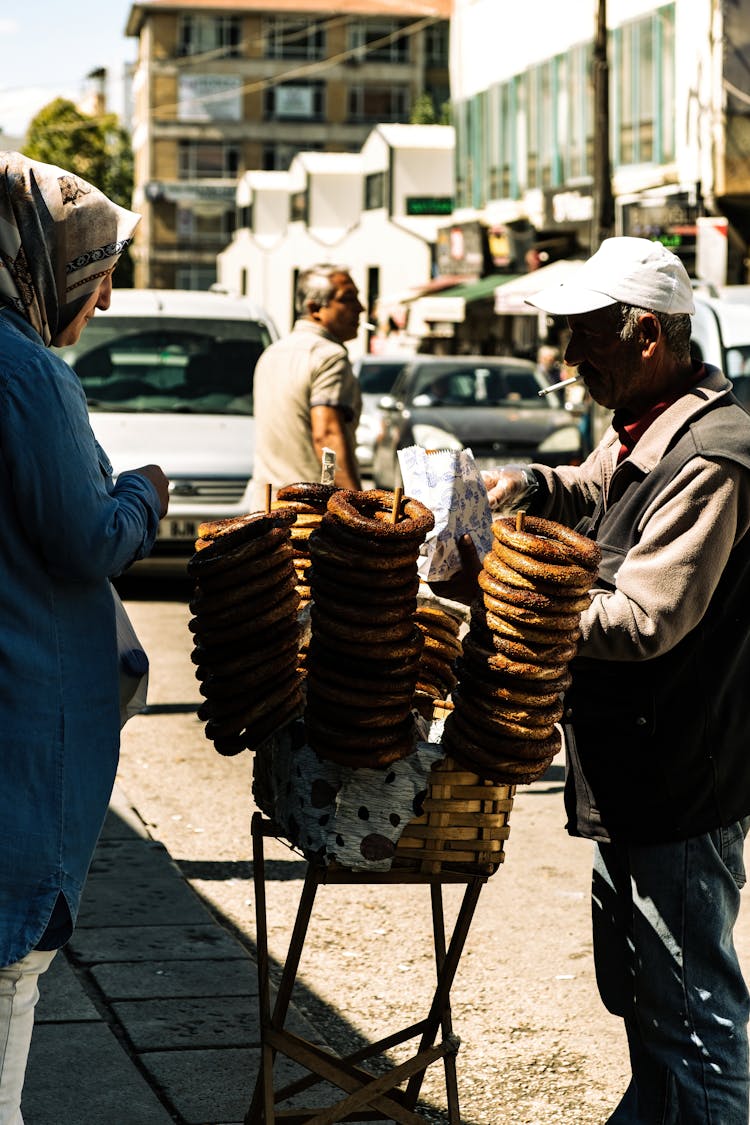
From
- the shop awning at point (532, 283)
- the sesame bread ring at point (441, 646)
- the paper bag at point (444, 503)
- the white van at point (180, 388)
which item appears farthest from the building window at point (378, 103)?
the paper bag at point (444, 503)

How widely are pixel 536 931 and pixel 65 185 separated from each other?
3417 mm

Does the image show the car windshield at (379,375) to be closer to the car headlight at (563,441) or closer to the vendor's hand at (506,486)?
the car headlight at (563,441)

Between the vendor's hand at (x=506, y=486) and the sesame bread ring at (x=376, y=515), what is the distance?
15.2 inches

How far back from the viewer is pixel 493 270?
41594mm

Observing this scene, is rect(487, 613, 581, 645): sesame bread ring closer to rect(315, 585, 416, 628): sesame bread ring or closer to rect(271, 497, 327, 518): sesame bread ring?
rect(315, 585, 416, 628): sesame bread ring

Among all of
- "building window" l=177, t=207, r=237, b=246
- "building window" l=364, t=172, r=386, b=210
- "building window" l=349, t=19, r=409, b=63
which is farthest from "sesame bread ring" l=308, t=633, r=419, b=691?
"building window" l=349, t=19, r=409, b=63

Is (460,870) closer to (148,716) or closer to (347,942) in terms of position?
(347,942)

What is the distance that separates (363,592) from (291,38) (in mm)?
91590

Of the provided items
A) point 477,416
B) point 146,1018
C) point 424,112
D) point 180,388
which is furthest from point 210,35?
point 146,1018

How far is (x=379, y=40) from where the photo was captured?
9044 centimetres

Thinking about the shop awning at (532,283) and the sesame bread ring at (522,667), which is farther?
the shop awning at (532,283)

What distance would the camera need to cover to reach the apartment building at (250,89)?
88.6 metres

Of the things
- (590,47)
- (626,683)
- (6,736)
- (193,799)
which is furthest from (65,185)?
(590,47)

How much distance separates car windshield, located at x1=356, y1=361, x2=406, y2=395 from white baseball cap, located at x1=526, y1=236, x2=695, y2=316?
20943mm
